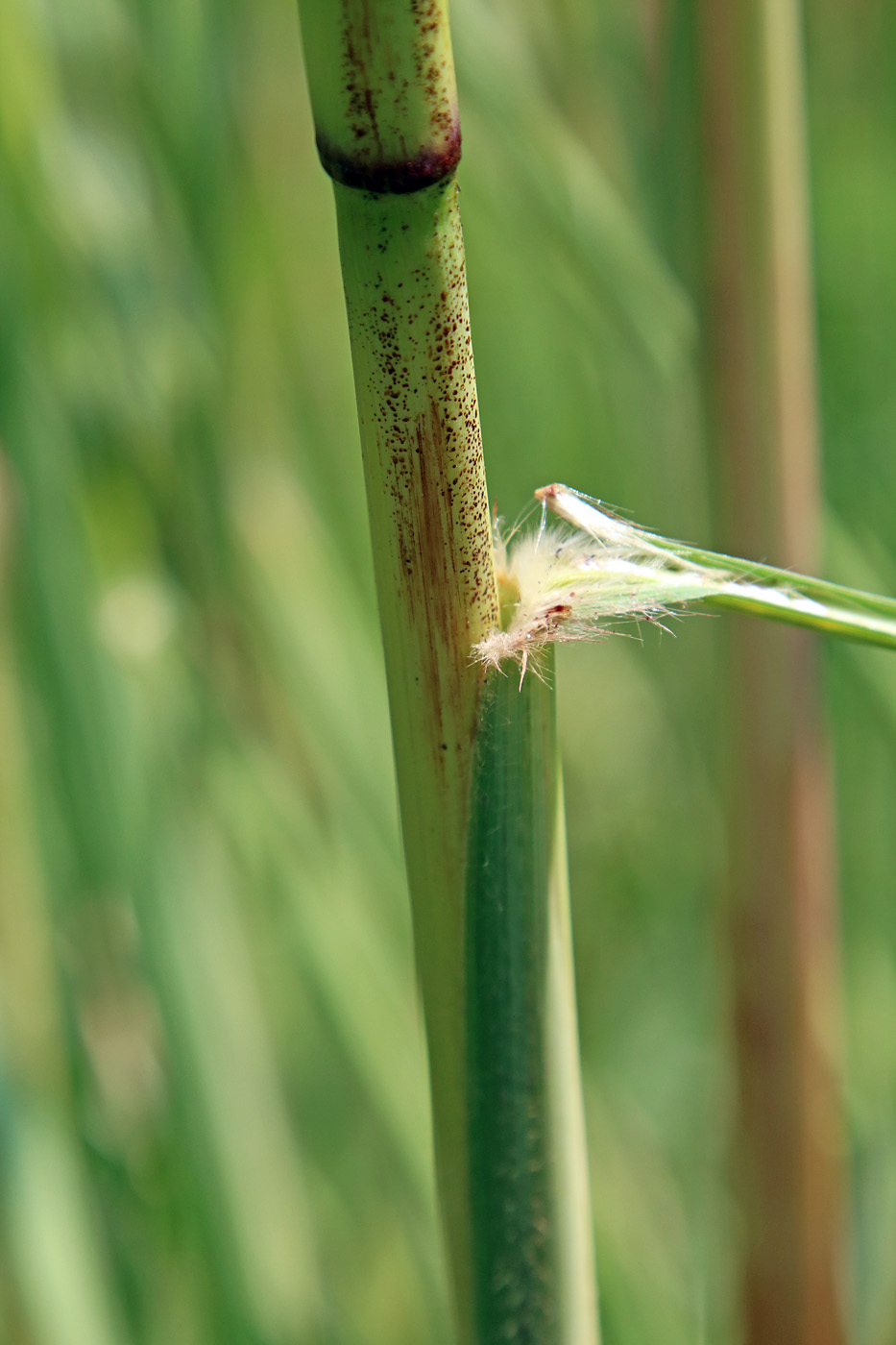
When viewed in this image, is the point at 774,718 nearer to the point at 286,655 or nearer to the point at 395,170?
the point at 286,655

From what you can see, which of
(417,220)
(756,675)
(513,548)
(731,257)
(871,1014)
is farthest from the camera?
(871,1014)

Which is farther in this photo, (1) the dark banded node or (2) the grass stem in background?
(2) the grass stem in background

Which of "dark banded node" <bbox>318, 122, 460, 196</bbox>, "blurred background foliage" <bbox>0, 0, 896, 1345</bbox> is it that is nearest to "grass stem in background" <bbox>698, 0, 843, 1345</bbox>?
"blurred background foliage" <bbox>0, 0, 896, 1345</bbox>

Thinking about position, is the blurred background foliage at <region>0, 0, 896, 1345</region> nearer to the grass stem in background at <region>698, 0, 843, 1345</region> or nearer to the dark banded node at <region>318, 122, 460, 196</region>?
the grass stem in background at <region>698, 0, 843, 1345</region>

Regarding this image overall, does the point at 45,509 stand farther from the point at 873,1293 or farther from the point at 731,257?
the point at 873,1293

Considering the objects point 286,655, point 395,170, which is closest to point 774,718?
point 286,655

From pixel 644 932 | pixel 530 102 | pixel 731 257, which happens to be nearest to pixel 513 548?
pixel 731 257

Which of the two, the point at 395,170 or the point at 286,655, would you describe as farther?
the point at 286,655
